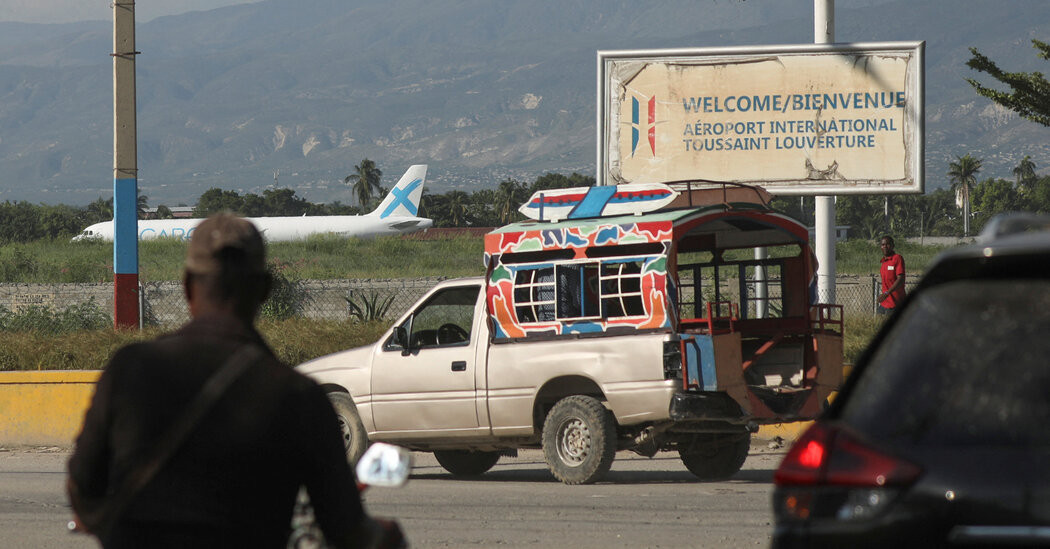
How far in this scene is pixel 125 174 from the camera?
19172 millimetres

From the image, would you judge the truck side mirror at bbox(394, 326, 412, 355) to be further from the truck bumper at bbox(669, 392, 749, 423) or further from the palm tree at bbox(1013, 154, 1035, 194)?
the palm tree at bbox(1013, 154, 1035, 194)

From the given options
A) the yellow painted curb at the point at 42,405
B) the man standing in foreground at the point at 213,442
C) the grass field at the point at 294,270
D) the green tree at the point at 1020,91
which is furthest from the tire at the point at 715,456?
the man standing in foreground at the point at 213,442

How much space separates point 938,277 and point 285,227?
91207 millimetres

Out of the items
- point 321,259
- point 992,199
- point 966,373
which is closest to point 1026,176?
point 992,199

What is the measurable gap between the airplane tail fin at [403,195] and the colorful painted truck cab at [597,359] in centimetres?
8578

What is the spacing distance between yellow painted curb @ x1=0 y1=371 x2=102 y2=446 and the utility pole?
3.37 metres

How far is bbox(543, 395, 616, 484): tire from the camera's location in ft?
37.2

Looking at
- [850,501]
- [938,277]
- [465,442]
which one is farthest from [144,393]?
[465,442]

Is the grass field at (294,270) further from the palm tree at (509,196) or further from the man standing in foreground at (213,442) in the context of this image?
the palm tree at (509,196)

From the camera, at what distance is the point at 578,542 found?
28.0 feet

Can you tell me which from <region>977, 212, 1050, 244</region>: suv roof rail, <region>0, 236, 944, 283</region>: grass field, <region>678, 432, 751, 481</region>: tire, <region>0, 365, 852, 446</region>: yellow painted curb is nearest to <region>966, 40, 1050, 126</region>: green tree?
<region>0, 365, 852, 446</region>: yellow painted curb

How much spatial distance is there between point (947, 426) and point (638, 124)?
19.3m

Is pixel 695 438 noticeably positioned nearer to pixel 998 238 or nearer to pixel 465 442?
pixel 465 442

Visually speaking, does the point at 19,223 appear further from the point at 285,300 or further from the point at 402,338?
the point at 402,338
